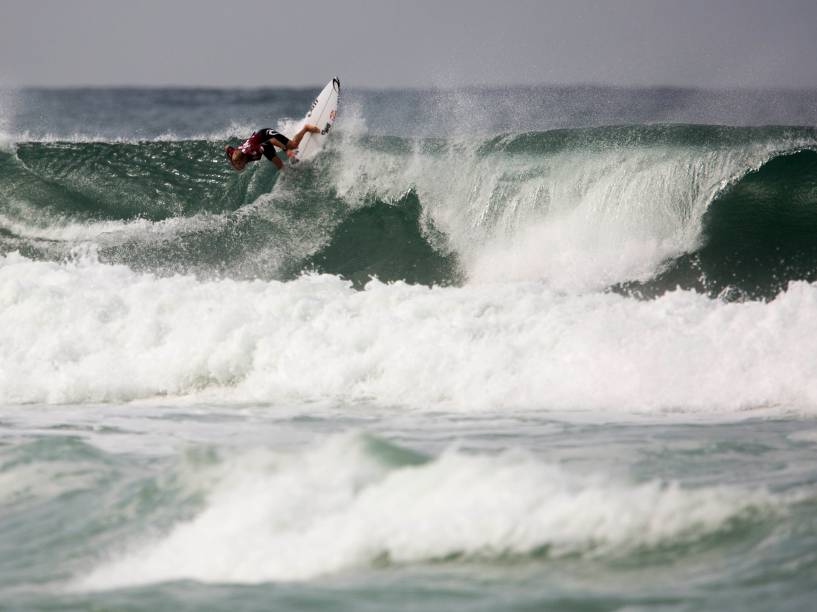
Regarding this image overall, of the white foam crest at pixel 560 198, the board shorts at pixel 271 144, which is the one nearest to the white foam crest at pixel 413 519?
the white foam crest at pixel 560 198

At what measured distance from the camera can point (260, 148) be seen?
1509cm

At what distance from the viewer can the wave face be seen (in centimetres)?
1359

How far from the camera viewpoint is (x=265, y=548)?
5082 mm

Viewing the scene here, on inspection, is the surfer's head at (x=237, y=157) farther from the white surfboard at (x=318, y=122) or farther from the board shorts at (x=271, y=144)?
the white surfboard at (x=318, y=122)

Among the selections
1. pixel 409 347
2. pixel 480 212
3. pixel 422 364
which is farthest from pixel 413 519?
pixel 480 212

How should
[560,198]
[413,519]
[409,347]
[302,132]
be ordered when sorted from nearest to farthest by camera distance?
[413,519], [409,347], [560,198], [302,132]

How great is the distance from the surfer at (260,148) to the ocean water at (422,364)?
0.45 metres

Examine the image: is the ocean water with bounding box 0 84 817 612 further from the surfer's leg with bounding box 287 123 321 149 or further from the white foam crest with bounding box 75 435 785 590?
the surfer's leg with bounding box 287 123 321 149

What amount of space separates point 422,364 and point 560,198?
5.51 meters

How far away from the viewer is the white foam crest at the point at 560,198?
13.6 meters

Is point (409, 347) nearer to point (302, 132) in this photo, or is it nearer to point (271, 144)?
point (271, 144)

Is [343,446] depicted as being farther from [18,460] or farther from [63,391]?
[63,391]

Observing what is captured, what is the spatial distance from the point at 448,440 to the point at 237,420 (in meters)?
2.07

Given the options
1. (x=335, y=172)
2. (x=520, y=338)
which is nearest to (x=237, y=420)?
(x=520, y=338)
